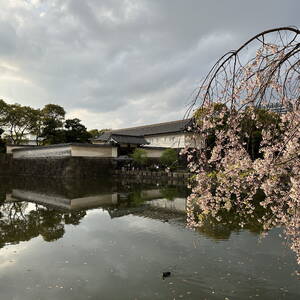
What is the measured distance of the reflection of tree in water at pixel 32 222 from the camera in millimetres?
6980

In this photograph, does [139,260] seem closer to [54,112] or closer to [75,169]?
[75,169]

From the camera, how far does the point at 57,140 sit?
1212 inches

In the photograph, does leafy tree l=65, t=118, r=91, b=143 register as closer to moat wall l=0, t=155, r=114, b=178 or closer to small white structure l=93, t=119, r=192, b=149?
small white structure l=93, t=119, r=192, b=149

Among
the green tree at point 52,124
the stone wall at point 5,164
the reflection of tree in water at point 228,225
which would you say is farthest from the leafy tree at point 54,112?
the reflection of tree in water at point 228,225

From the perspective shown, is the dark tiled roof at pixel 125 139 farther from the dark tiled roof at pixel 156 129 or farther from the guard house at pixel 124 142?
the dark tiled roof at pixel 156 129

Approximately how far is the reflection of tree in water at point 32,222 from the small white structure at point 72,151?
13588 mm

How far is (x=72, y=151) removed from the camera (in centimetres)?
2464

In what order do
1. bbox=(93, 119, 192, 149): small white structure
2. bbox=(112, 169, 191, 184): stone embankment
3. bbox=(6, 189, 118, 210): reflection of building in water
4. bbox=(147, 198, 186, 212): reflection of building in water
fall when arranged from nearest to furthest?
bbox=(147, 198, 186, 212): reflection of building in water < bbox=(6, 189, 118, 210): reflection of building in water < bbox=(112, 169, 191, 184): stone embankment < bbox=(93, 119, 192, 149): small white structure

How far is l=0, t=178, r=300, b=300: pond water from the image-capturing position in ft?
12.9

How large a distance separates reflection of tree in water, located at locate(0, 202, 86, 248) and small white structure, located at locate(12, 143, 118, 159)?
535 inches

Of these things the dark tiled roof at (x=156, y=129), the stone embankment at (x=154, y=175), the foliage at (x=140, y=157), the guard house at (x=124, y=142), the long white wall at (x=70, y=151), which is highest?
the dark tiled roof at (x=156, y=129)

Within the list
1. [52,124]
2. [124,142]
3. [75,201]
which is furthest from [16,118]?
[75,201]

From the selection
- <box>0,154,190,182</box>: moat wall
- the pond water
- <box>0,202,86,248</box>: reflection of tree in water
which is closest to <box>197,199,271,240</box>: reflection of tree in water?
the pond water

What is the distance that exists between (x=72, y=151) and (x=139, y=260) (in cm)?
2057
